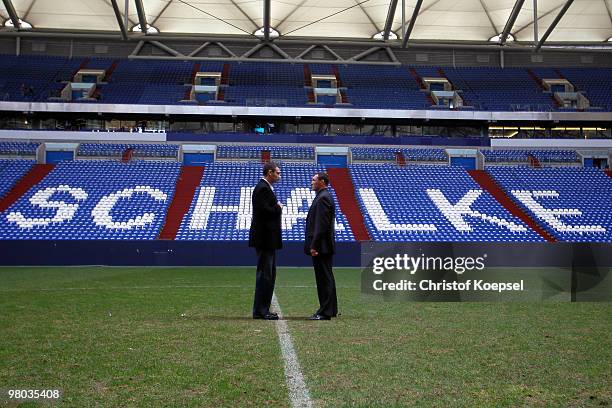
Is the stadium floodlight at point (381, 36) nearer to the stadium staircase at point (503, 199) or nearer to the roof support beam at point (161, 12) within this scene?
the stadium staircase at point (503, 199)

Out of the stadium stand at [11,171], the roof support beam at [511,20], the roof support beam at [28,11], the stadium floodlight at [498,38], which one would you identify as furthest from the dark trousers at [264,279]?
the stadium floodlight at [498,38]

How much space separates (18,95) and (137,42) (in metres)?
9.50

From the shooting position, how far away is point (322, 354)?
5715 millimetres

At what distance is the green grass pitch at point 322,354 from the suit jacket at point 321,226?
948 millimetres

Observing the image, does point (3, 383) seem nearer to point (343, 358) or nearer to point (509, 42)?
point (343, 358)

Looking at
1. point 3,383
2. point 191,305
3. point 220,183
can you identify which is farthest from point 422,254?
point 220,183

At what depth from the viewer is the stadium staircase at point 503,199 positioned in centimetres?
3027

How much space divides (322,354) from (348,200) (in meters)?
27.7

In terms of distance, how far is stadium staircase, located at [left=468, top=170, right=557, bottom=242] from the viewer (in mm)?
30266

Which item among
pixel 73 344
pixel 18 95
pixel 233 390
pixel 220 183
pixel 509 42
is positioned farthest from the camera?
pixel 509 42

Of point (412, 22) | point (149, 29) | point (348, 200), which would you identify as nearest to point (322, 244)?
point (348, 200)

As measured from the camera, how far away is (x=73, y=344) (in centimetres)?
618

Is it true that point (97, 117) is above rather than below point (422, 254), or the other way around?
above

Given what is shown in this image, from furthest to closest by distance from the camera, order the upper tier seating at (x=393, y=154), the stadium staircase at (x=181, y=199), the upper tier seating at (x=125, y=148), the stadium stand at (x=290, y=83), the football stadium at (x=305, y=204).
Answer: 1. the stadium stand at (x=290, y=83)
2. the upper tier seating at (x=393, y=154)
3. the upper tier seating at (x=125, y=148)
4. the stadium staircase at (x=181, y=199)
5. the football stadium at (x=305, y=204)
